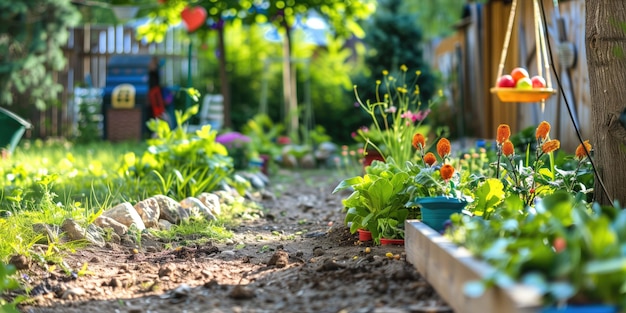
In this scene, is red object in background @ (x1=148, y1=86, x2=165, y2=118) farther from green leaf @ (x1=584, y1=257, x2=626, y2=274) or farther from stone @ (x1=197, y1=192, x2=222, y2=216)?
green leaf @ (x1=584, y1=257, x2=626, y2=274)

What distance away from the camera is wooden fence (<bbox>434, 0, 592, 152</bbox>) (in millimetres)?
6289

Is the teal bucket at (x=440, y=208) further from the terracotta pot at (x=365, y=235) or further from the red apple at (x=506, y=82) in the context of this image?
the red apple at (x=506, y=82)

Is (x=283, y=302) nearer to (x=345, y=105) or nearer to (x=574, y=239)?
(x=574, y=239)

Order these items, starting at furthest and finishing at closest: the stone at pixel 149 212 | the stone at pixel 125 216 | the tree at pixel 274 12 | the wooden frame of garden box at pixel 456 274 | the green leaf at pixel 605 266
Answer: the tree at pixel 274 12
the stone at pixel 149 212
the stone at pixel 125 216
the wooden frame of garden box at pixel 456 274
the green leaf at pixel 605 266

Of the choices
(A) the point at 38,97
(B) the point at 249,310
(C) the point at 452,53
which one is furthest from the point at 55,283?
(C) the point at 452,53

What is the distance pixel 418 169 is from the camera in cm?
372

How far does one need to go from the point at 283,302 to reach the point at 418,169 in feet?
4.10

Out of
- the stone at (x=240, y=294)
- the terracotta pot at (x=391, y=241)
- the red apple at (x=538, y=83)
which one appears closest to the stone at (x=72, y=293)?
the stone at (x=240, y=294)

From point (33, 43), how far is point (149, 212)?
7.17 meters

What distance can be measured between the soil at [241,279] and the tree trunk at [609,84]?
0.92 m

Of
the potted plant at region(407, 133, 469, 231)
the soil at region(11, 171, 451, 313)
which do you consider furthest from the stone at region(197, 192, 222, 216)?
the potted plant at region(407, 133, 469, 231)

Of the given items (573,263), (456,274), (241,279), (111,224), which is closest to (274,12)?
(111,224)

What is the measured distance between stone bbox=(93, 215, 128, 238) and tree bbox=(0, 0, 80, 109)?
7.02 m

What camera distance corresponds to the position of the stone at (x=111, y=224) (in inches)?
159
